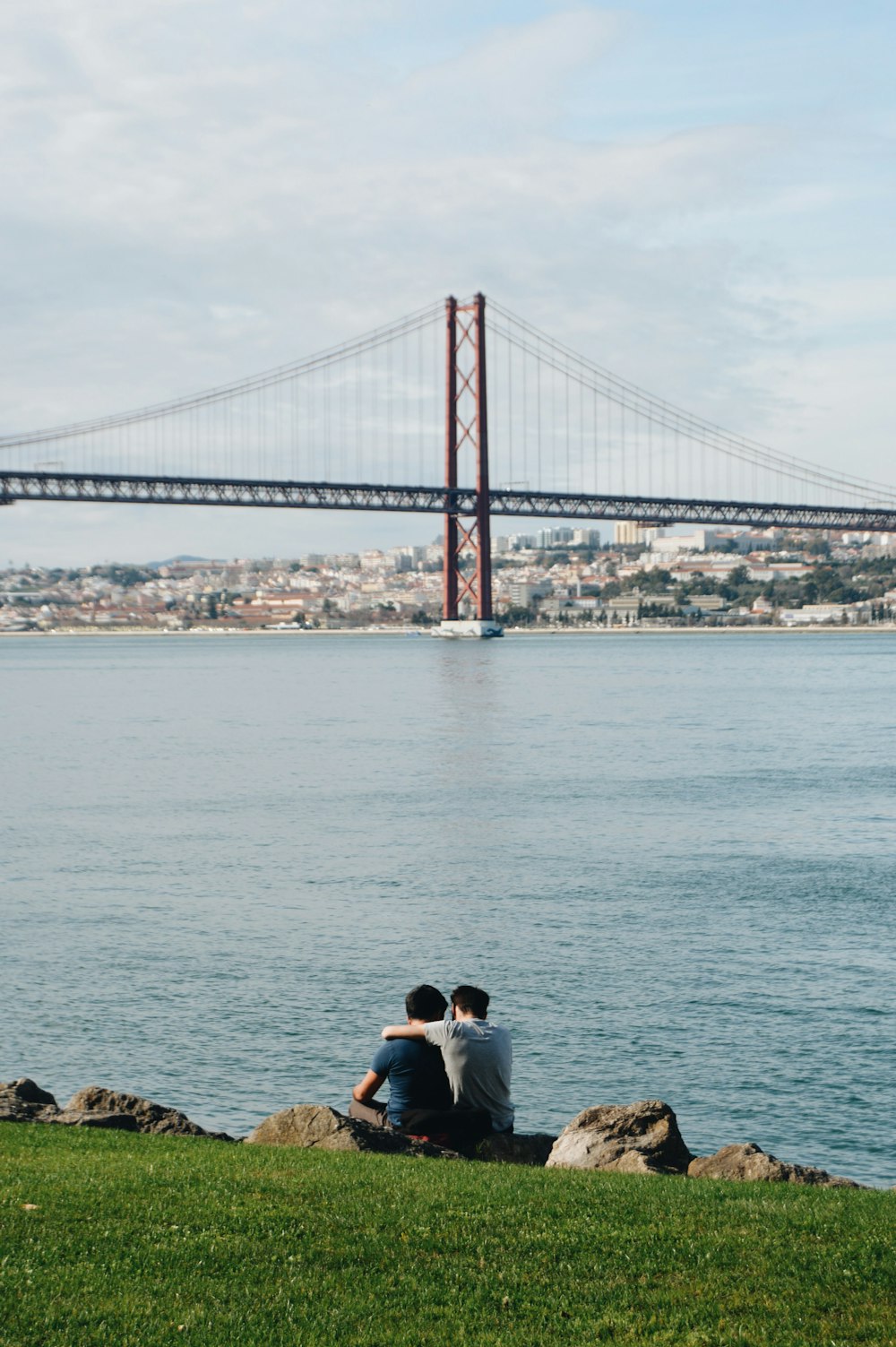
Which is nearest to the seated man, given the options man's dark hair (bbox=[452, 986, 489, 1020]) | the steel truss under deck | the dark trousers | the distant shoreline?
man's dark hair (bbox=[452, 986, 489, 1020])

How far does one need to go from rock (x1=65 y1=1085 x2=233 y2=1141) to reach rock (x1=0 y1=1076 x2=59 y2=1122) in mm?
118

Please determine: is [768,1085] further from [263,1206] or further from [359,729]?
[359,729]

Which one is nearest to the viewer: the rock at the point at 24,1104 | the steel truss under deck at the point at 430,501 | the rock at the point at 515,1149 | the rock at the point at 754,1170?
the rock at the point at 754,1170

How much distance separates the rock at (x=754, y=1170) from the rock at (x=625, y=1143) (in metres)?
0.15

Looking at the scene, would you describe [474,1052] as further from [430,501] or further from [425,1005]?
[430,501]

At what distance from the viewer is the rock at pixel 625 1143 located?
665 centimetres

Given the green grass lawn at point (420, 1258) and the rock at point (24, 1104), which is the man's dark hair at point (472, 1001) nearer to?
the green grass lawn at point (420, 1258)

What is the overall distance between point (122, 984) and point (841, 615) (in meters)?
144

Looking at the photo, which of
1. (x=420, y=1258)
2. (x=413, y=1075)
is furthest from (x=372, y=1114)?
(x=420, y=1258)

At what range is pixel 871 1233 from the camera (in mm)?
4957

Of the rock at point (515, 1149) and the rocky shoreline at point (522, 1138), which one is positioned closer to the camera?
the rocky shoreline at point (522, 1138)

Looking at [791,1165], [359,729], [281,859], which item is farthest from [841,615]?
[791,1165]

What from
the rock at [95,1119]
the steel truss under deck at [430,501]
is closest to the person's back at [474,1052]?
the rock at [95,1119]

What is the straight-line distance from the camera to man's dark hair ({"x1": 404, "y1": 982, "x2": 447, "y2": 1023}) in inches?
257
